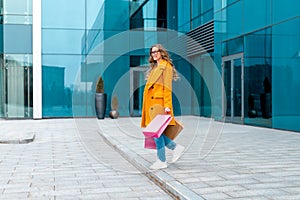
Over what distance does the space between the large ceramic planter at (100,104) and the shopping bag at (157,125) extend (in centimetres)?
1307

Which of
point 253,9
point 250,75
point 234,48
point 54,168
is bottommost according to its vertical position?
point 54,168

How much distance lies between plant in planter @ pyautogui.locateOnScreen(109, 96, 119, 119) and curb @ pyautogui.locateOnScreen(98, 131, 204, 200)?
34.6 ft

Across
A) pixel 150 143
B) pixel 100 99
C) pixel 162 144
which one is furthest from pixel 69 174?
pixel 100 99

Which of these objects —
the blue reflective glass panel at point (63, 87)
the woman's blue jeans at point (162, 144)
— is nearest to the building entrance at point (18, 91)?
the blue reflective glass panel at point (63, 87)

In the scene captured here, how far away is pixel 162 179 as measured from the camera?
5391mm

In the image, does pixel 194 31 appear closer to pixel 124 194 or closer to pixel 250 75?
pixel 250 75

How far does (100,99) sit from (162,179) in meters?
13.7

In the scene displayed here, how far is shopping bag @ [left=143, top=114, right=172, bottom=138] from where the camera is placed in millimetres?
5711

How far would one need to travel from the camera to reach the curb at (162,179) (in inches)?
181

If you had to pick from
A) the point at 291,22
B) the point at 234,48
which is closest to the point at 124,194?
the point at 291,22

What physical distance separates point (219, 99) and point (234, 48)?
2252 millimetres

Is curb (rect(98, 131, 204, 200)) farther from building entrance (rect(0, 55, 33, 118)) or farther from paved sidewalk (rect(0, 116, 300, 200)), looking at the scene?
building entrance (rect(0, 55, 33, 118))

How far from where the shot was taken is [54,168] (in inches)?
271

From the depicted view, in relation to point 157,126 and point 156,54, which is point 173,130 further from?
point 156,54
